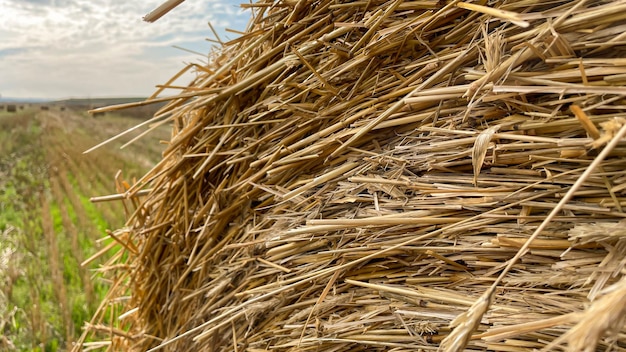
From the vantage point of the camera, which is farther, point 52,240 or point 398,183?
point 52,240

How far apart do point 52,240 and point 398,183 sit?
342cm

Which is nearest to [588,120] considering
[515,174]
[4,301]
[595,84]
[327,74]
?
[595,84]

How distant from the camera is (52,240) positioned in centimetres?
384

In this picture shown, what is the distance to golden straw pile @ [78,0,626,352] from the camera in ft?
3.29

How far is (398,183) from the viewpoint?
1.24 m

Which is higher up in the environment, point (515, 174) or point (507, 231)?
point (515, 174)

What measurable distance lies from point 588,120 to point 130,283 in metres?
1.67

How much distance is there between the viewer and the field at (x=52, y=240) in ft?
9.73

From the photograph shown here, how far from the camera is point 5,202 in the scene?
19.3ft

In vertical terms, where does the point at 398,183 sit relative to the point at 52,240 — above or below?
above

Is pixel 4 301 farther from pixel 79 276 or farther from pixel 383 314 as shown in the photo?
pixel 383 314

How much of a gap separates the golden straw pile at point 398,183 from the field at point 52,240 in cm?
61

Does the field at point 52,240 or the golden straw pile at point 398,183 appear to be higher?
the golden straw pile at point 398,183

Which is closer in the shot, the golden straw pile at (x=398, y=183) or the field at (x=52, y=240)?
the golden straw pile at (x=398, y=183)
